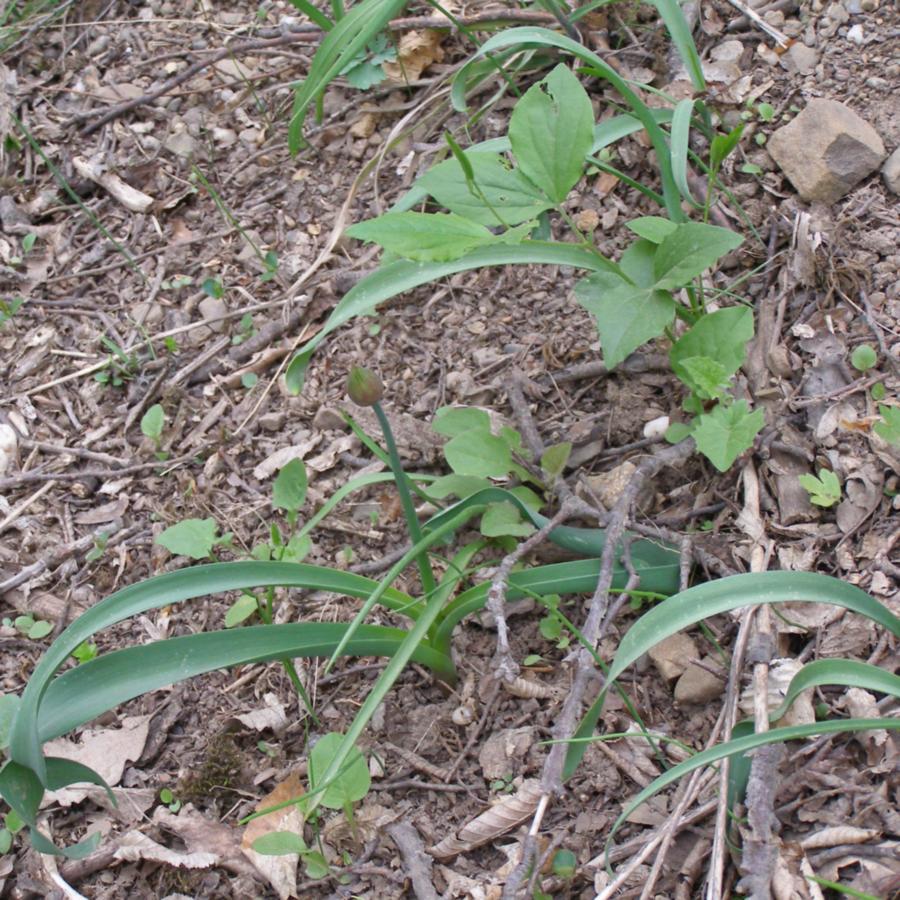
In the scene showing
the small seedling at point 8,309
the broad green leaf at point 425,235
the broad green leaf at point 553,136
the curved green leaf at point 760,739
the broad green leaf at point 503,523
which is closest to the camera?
the curved green leaf at point 760,739

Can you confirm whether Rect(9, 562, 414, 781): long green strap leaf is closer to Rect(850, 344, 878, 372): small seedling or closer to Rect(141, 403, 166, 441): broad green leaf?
Rect(141, 403, 166, 441): broad green leaf

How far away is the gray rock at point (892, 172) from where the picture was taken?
1.60 m

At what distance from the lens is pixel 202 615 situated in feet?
5.23

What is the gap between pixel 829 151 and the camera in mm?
1623

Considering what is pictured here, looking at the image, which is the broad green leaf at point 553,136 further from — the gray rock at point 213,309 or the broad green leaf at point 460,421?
the gray rock at point 213,309

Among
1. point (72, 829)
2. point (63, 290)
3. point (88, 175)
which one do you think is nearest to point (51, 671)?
point (72, 829)

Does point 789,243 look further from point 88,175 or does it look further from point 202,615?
point 88,175

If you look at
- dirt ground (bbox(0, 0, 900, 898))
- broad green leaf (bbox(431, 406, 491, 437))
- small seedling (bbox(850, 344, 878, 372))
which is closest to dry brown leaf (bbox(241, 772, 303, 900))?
dirt ground (bbox(0, 0, 900, 898))

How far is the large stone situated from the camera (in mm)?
1612

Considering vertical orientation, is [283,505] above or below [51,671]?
below

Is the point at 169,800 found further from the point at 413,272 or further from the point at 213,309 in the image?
the point at 213,309

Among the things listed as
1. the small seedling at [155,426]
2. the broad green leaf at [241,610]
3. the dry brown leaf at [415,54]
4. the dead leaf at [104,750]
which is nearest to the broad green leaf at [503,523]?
the broad green leaf at [241,610]

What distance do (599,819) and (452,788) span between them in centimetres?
21

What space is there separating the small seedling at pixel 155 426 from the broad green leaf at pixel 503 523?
742mm
